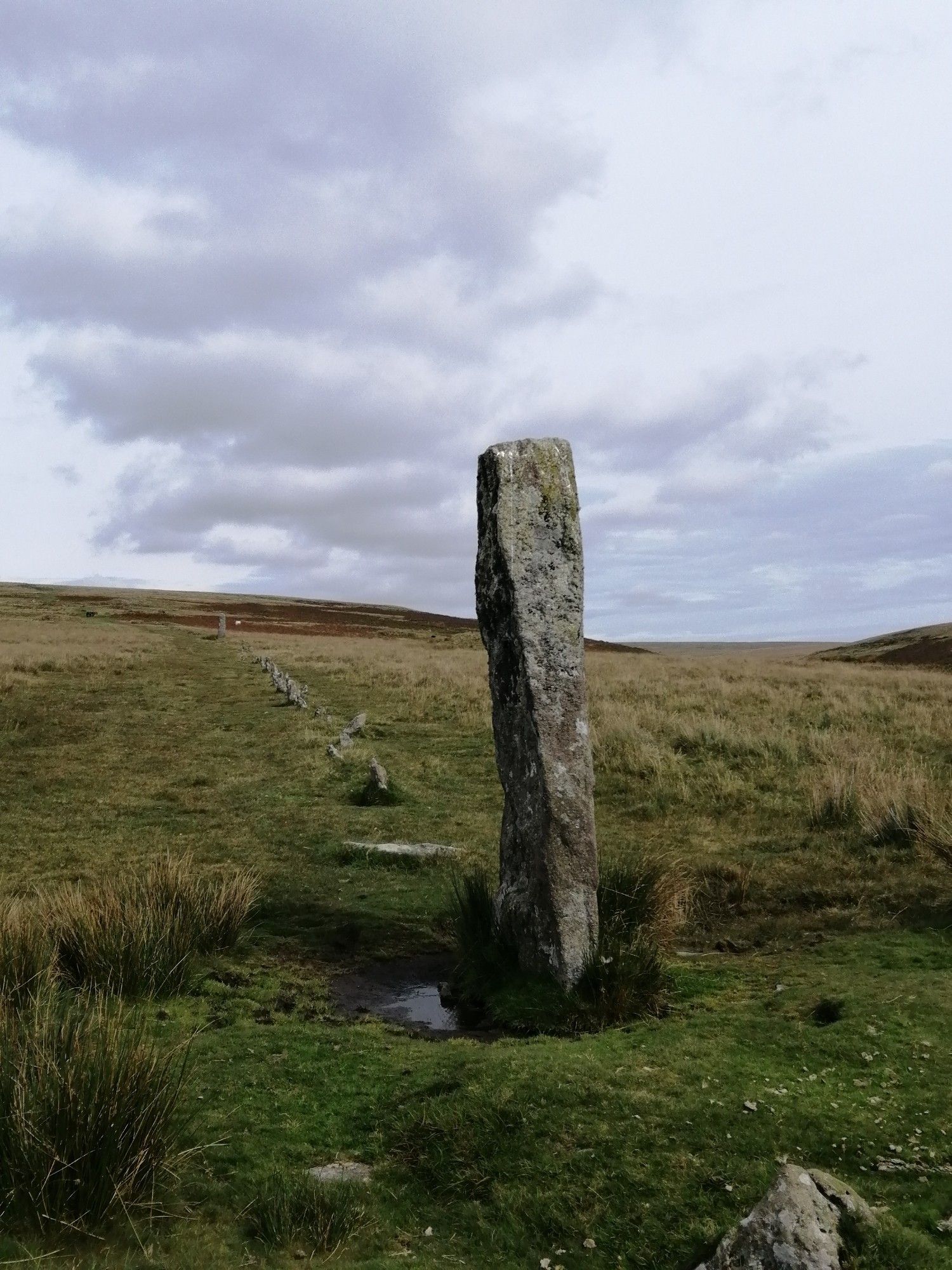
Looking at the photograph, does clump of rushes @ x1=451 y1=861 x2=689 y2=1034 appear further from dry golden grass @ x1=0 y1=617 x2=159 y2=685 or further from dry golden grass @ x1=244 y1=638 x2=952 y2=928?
dry golden grass @ x1=0 y1=617 x2=159 y2=685

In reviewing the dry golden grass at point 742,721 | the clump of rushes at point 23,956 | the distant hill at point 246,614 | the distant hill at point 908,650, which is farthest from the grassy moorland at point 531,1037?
the distant hill at point 246,614

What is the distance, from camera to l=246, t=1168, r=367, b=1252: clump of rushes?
3.56m

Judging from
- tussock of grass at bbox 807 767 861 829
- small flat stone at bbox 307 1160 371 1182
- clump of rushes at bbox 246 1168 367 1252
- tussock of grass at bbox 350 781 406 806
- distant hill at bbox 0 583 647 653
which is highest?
distant hill at bbox 0 583 647 653

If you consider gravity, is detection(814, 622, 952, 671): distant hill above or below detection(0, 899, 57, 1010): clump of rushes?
above

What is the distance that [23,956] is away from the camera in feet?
18.7

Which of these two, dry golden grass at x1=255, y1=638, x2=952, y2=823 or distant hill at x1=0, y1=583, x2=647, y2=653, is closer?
dry golden grass at x1=255, y1=638, x2=952, y2=823

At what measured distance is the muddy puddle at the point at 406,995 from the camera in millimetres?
6008

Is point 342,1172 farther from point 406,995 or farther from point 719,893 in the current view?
point 719,893

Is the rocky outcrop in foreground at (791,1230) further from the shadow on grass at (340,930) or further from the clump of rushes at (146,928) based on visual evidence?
the shadow on grass at (340,930)

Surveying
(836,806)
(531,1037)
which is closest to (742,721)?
(836,806)

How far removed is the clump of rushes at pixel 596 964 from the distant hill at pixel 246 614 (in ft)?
163

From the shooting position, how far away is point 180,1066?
15.8 ft

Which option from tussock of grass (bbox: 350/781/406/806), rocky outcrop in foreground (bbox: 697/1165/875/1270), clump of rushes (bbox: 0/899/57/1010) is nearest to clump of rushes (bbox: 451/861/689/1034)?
rocky outcrop in foreground (bbox: 697/1165/875/1270)

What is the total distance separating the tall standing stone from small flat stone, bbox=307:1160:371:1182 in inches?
87.0
